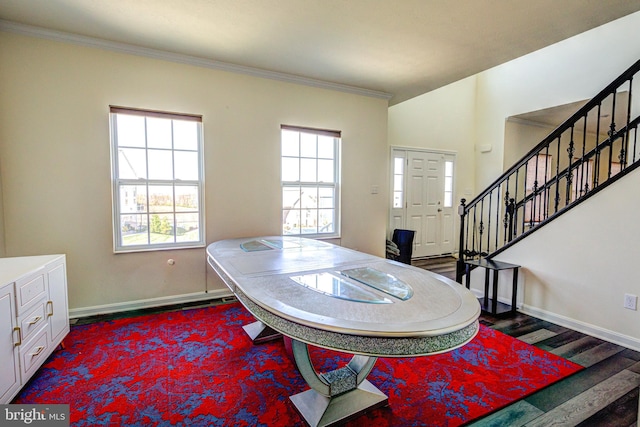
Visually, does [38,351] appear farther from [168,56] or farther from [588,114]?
[588,114]

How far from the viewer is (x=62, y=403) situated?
177cm

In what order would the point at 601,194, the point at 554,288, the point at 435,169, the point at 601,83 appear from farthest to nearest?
the point at 435,169
the point at 601,83
the point at 554,288
the point at 601,194

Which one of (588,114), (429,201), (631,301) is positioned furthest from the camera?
(429,201)

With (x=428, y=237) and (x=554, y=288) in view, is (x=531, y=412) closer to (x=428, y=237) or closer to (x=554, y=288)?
(x=554, y=288)

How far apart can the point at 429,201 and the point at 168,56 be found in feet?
15.5

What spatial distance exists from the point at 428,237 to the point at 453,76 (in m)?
3.10

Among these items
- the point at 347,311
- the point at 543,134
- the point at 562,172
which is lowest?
the point at 347,311

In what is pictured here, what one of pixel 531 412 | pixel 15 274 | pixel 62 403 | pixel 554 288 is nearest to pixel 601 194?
pixel 554 288

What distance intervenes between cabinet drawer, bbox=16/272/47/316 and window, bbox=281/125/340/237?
2316 mm

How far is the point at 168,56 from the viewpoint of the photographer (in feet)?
10.3

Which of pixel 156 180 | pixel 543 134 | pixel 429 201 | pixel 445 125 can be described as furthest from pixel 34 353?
pixel 543 134

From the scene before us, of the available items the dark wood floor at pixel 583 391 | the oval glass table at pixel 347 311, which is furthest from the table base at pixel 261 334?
the dark wood floor at pixel 583 391

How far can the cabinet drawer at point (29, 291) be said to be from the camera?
1839 millimetres

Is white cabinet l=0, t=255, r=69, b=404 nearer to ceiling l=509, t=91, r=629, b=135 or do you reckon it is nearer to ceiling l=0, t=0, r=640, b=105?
ceiling l=0, t=0, r=640, b=105
